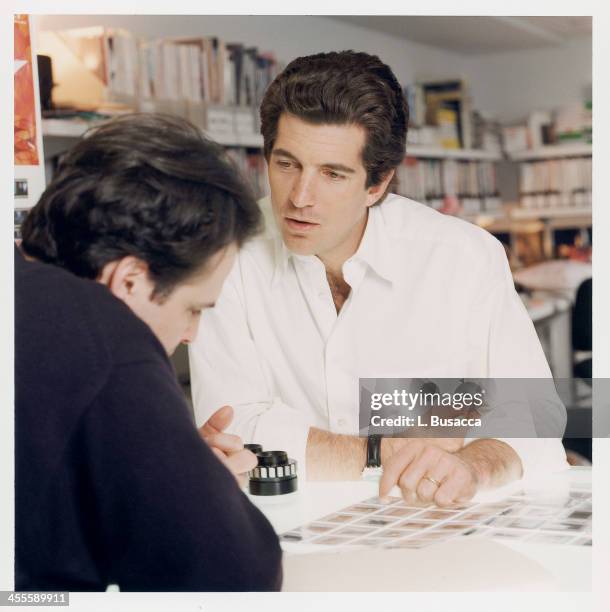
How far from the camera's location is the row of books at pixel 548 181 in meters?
4.27

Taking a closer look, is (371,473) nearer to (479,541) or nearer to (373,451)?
(373,451)

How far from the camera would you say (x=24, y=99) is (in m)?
1.61

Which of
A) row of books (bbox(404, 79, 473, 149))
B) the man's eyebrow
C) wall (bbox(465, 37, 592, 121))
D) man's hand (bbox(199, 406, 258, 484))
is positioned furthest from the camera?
row of books (bbox(404, 79, 473, 149))

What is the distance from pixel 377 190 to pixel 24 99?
0.68 metres

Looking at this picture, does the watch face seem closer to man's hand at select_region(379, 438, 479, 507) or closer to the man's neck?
man's hand at select_region(379, 438, 479, 507)

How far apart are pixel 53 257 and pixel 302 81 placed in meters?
0.70

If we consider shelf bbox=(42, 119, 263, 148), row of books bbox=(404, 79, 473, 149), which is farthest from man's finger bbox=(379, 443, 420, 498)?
row of books bbox=(404, 79, 473, 149)

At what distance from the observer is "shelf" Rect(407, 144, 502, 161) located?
3.47 m

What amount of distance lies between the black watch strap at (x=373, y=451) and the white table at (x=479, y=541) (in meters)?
0.08

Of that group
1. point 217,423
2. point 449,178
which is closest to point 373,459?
point 217,423

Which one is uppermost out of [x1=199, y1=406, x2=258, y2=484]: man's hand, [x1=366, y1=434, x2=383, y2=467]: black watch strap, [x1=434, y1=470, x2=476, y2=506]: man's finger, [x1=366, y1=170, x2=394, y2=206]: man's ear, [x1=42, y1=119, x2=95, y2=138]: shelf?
[x1=42, y1=119, x2=95, y2=138]: shelf

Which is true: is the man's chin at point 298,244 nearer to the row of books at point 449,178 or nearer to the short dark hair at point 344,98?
the short dark hair at point 344,98

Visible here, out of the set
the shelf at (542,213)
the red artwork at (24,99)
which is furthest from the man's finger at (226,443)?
the shelf at (542,213)

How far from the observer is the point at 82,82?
7.62ft
